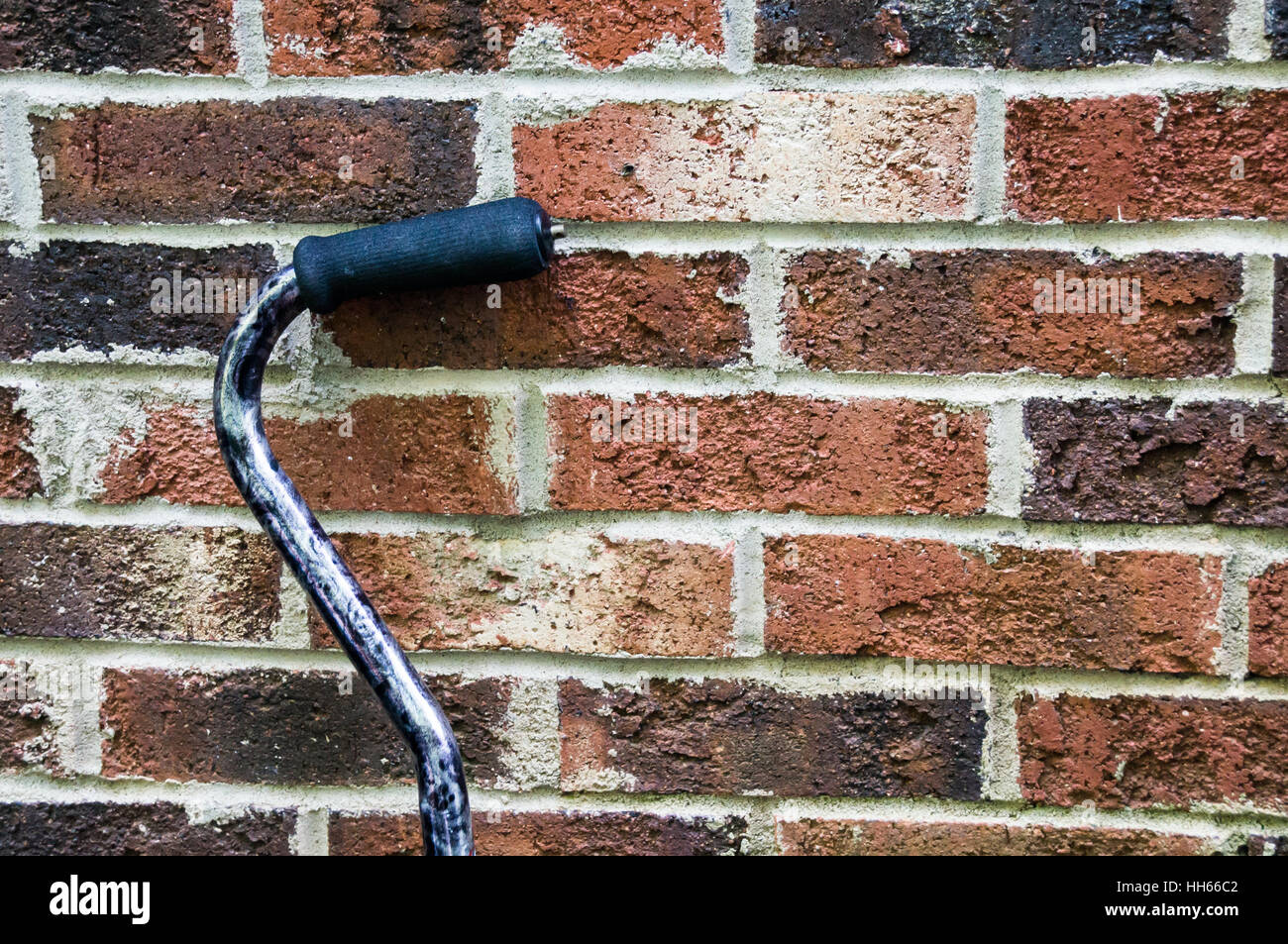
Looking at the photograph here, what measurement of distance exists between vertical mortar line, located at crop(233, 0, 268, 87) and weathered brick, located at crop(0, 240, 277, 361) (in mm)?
97

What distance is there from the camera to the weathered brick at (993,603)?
0.54 m

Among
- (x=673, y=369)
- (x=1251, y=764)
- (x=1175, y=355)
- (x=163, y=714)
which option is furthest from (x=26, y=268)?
(x=1251, y=764)

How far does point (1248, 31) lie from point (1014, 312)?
188mm

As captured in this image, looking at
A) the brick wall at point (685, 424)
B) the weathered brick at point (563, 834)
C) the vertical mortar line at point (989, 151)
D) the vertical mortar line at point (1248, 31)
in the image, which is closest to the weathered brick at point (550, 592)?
the brick wall at point (685, 424)

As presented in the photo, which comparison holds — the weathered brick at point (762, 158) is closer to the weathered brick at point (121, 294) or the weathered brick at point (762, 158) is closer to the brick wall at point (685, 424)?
the brick wall at point (685, 424)

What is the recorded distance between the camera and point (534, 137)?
54cm

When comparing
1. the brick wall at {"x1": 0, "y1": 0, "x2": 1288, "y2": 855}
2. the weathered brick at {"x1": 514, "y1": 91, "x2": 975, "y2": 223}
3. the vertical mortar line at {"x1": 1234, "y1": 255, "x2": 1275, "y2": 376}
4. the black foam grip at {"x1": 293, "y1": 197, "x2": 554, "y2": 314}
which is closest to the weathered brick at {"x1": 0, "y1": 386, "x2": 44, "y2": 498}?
the brick wall at {"x1": 0, "y1": 0, "x2": 1288, "y2": 855}

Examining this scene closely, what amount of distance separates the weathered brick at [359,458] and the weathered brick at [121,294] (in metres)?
0.05

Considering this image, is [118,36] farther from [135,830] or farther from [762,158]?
[135,830]

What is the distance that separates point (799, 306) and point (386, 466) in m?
0.26

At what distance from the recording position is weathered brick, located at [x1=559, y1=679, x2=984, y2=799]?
1.85 ft

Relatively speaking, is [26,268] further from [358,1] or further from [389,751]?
[389,751]

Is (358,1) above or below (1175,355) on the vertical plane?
above
